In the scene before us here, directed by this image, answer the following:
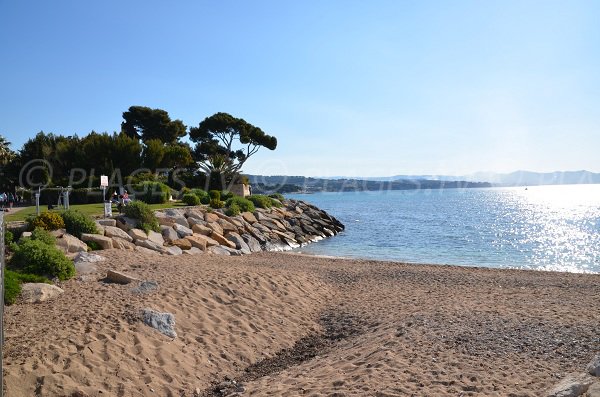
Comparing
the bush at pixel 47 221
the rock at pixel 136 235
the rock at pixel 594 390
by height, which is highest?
the bush at pixel 47 221

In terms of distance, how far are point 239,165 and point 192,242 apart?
32.9 m

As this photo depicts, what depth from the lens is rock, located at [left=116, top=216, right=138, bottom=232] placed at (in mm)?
17719

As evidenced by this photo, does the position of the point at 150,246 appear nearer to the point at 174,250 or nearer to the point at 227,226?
the point at 174,250

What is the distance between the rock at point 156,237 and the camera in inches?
696

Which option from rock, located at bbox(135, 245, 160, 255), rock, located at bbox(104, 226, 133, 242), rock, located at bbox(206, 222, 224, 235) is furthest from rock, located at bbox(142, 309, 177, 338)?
rock, located at bbox(206, 222, 224, 235)

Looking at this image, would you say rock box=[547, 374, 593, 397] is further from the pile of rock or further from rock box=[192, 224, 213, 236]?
rock box=[192, 224, 213, 236]

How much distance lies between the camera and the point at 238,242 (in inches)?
915

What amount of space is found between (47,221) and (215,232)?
9.26 meters

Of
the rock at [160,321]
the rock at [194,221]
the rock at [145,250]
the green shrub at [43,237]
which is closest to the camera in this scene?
the rock at [160,321]

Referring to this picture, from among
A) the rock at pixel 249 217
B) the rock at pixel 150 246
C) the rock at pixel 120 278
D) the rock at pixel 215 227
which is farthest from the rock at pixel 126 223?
the rock at pixel 249 217

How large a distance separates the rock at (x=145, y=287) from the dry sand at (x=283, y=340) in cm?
22

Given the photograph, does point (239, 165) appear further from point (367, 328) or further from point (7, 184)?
point (367, 328)

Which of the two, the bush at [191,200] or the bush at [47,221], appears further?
the bush at [191,200]

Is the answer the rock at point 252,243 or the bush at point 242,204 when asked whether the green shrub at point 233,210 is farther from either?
the rock at point 252,243
